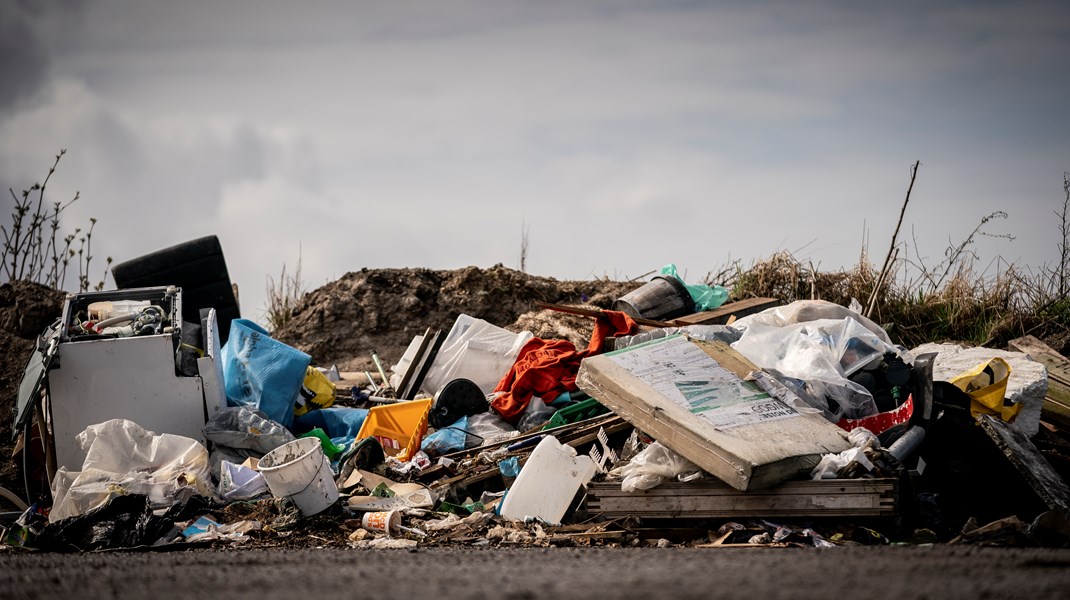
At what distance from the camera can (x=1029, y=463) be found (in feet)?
15.3

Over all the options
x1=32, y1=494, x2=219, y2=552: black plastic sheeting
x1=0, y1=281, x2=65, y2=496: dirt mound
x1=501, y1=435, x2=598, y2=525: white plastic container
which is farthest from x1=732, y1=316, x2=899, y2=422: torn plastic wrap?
x1=0, y1=281, x2=65, y2=496: dirt mound

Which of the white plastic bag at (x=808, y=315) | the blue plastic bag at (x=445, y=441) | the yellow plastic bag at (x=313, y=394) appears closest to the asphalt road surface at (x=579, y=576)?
the blue plastic bag at (x=445, y=441)

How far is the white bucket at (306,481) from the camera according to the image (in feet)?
16.3

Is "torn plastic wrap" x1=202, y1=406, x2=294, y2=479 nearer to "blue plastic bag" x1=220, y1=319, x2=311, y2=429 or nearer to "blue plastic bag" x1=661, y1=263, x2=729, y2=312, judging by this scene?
"blue plastic bag" x1=220, y1=319, x2=311, y2=429

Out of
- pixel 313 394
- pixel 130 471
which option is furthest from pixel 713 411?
pixel 313 394

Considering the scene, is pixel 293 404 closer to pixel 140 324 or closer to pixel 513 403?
pixel 140 324

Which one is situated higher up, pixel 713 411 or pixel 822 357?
pixel 822 357

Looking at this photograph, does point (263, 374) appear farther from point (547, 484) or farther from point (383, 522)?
point (547, 484)

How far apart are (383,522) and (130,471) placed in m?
1.87

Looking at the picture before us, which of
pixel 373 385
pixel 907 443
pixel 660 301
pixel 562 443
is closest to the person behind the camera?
pixel 907 443

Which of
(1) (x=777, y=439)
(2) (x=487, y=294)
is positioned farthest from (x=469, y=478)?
(2) (x=487, y=294)

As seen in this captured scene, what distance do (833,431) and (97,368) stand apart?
4.93m

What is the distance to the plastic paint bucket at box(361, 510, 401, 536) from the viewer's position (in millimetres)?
4742

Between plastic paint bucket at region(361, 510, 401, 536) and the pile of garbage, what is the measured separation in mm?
17
